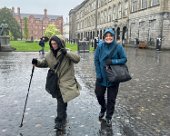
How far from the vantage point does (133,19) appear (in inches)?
1706

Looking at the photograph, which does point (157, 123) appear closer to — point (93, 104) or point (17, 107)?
point (93, 104)

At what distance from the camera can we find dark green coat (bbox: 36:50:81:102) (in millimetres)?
5000

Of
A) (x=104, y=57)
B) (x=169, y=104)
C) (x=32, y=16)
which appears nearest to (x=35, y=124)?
(x=104, y=57)

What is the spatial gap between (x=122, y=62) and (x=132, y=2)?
132 feet

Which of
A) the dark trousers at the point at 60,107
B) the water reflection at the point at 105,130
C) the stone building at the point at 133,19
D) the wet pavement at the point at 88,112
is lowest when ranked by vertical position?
the water reflection at the point at 105,130

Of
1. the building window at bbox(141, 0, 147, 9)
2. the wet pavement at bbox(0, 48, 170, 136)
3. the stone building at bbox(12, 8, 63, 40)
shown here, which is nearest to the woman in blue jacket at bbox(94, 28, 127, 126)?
the wet pavement at bbox(0, 48, 170, 136)

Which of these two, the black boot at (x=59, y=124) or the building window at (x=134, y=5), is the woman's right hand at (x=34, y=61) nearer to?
the black boot at (x=59, y=124)

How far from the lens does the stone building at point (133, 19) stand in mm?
34562

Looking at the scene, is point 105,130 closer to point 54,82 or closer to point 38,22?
point 54,82

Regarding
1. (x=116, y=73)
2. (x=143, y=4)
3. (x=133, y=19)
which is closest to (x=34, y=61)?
(x=116, y=73)

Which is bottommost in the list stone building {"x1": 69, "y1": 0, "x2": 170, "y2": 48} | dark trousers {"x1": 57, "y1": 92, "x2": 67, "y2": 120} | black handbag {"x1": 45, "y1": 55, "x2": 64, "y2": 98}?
dark trousers {"x1": 57, "y1": 92, "x2": 67, "y2": 120}

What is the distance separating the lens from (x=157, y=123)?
18.1 ft

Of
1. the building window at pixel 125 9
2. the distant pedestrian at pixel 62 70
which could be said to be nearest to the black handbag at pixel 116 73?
the distant pedestrian at pixel 62 70

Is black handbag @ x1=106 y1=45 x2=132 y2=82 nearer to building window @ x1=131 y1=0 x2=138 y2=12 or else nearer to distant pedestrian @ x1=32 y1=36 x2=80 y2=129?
distant pedestrian @ x1=32 y1=36 x2=80 y2=129
